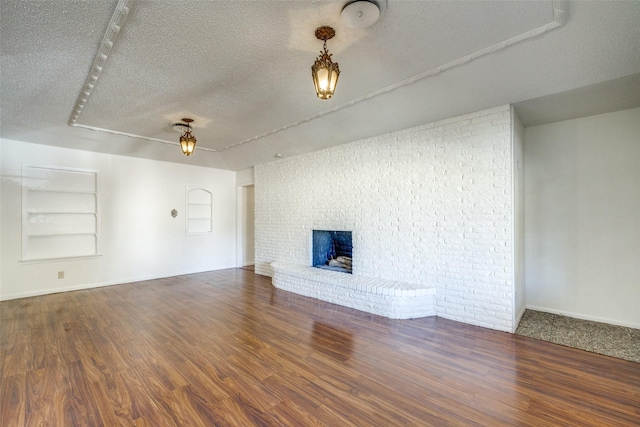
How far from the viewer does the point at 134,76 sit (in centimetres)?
300

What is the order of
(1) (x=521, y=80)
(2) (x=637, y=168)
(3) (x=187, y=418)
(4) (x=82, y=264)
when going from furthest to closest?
1. (4) (x=82, y=264)
2. (2) (x=637, y=168)
3. (1) (x=521, y=80)
4. (3) (x=187, y=418)

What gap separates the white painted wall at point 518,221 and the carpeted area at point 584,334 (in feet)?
0.61

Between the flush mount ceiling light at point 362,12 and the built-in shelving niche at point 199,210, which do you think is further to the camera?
the built-in shelving niche at point 199,210

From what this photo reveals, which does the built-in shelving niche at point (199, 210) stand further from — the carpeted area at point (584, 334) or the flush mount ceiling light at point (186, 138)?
the carpeted area at point (584, 334)

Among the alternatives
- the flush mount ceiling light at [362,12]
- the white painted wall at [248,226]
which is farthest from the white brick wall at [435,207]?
the white painted wall at [248,226]

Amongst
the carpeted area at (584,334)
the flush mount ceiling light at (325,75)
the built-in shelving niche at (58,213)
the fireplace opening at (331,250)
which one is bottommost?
the carpeted area at (584,334)

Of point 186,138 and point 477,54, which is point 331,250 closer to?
point 186,138

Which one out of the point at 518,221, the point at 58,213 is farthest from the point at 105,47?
the point at 518,221

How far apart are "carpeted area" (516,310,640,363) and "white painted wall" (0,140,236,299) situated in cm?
688

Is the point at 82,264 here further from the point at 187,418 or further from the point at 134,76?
the point at 187,418

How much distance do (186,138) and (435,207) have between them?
376 centimetres

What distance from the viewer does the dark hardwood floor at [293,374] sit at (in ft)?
6.41

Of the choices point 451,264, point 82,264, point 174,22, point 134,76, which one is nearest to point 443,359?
point 451,264

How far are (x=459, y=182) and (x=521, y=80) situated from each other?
130cm
